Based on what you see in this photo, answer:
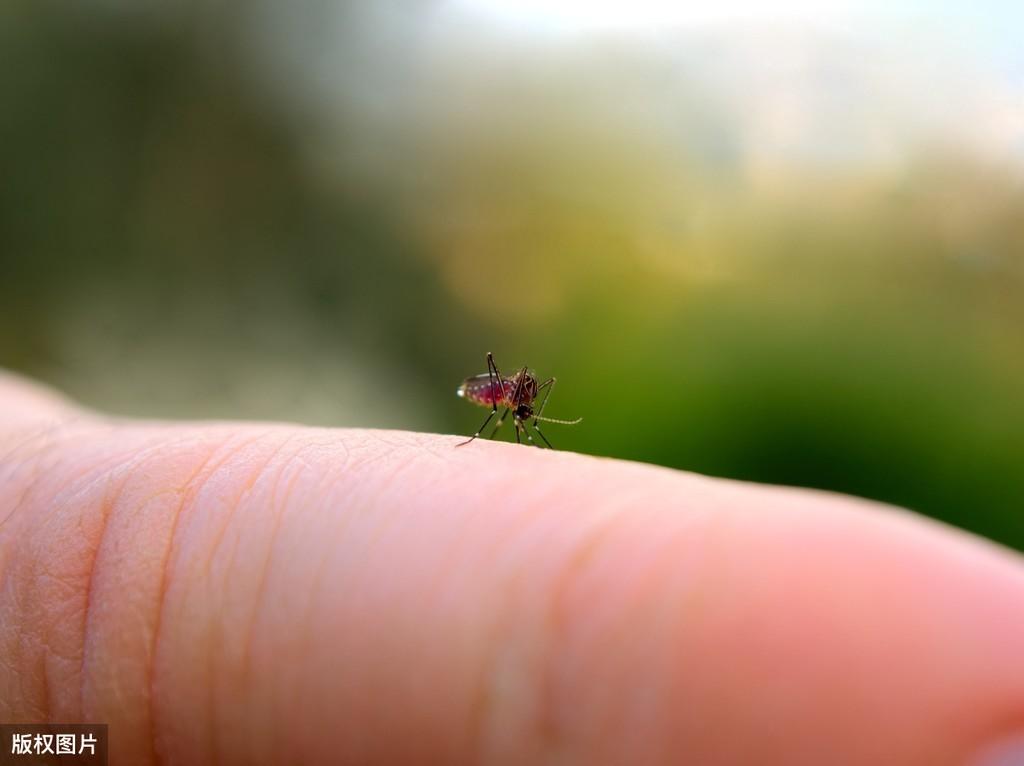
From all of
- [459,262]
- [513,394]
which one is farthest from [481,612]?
[459,262]

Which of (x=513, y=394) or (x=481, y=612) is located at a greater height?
(x=513, y=394)

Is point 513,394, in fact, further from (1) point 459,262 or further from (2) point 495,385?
(1) point 459,262

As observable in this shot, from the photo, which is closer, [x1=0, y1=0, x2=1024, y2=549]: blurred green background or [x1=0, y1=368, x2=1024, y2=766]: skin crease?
[x1=0, y1=368, x2=1024, y2=766]: skin crease

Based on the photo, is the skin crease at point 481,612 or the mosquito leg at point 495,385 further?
the mosquito leg at point 495,385

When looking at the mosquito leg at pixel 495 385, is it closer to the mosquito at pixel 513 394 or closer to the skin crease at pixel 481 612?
the mosquito at pixel 513 394

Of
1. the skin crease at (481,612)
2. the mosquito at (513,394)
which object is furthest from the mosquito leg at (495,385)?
the skin crease at (481,612)

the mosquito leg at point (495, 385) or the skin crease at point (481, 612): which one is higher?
the mosquito leg at point (495, 385)

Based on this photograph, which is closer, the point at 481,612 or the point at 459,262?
the point at 481,612

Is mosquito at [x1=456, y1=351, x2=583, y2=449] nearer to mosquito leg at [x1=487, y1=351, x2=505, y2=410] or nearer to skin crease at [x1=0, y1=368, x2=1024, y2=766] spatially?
mosquito leg at [x1=487, y1=351, x2=505, y2=410]

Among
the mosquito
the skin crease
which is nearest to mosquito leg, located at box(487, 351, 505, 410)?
the mosquito

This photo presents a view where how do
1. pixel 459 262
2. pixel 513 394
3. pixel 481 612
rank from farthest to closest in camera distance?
pixel 459 262, pixel 513 394, pixel 481 612
